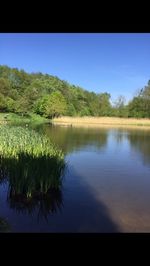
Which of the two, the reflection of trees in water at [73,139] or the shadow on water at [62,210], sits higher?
the shadow on water at [62,210]

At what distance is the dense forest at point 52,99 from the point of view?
152 feet

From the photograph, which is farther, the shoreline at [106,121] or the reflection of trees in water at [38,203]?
the shoreline at [106,121]

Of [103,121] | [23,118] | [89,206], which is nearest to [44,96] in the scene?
[23,118]

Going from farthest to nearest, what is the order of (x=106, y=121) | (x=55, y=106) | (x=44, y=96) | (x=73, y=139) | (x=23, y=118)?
(x=44, y=96) → (x=106, y=121) → (x=55, y=106) → (x=23, y=118) → (x=73, y=139)

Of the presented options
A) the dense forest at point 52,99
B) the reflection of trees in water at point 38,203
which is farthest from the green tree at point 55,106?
the reflection of trees in water at point 38,203

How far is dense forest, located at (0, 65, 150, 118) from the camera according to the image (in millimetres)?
46344

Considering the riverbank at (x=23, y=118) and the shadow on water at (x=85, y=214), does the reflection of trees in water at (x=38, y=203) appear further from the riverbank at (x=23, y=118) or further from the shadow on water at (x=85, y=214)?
the riverbank at (x=23, y=118)

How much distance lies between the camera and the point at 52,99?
47469 mm

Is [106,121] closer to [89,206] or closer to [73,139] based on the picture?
[73,139]

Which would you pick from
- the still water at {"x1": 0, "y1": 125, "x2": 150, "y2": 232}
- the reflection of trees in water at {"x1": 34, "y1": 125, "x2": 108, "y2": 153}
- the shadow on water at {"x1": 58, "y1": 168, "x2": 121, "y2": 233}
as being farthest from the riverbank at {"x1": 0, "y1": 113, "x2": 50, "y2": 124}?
the shadow on water at {"x1": 58, "y1": 168, "x2": 121, "y2": 233}

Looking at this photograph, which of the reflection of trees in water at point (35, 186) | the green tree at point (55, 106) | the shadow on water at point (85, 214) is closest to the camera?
the shadow on water at point (85, 214)

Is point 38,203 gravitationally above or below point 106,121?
above
